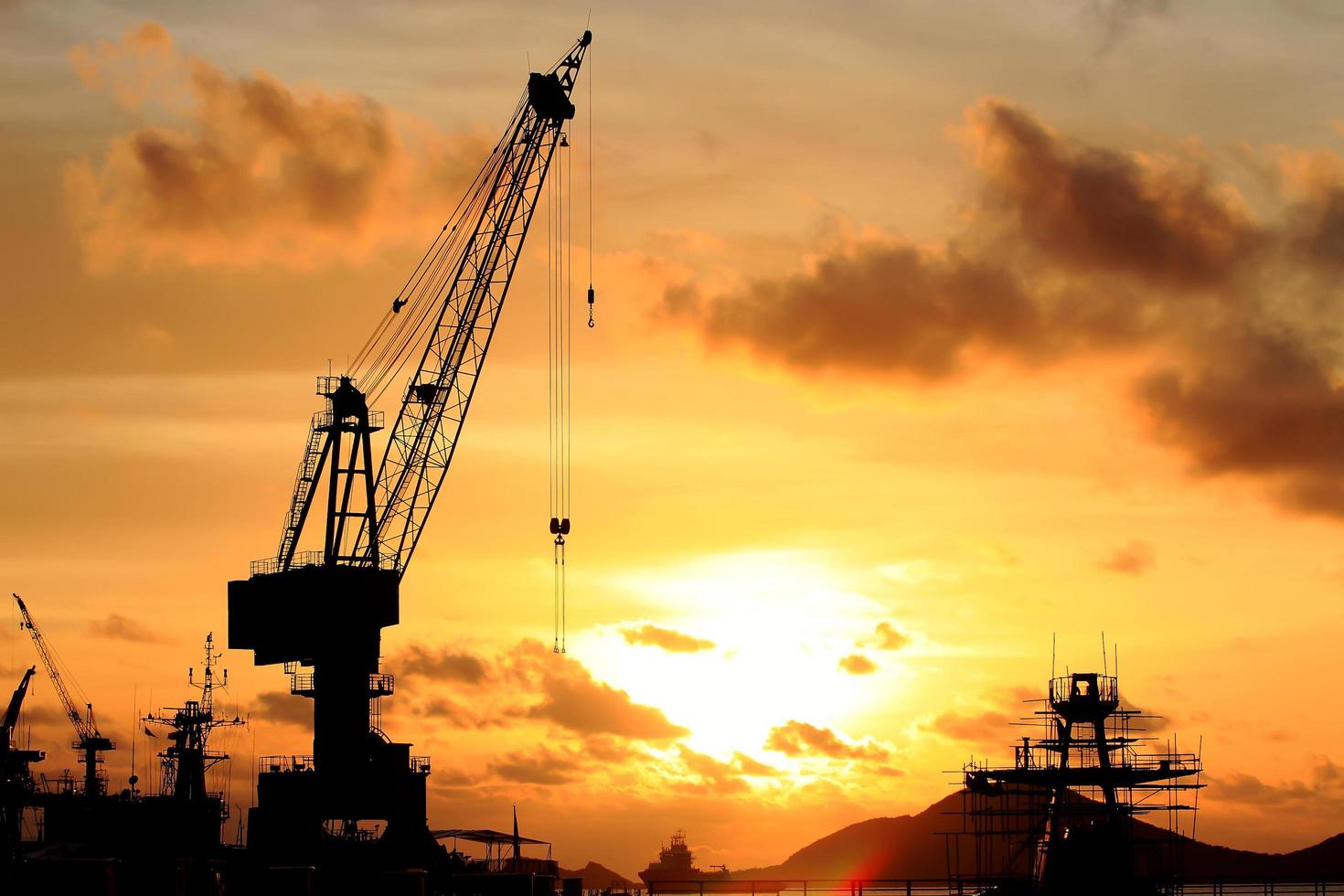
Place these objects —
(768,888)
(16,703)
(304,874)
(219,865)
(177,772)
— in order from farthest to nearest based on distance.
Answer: (16,703) < (177,772) < (768,888) < (219,865) < (304,874)

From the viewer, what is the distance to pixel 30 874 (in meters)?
79.4

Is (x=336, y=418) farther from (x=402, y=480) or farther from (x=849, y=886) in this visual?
(x=849, y=886)

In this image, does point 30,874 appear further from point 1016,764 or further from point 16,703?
point 16,703

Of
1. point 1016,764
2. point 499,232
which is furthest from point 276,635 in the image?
point 1016,764

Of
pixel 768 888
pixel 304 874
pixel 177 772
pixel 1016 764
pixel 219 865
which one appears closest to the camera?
pixel 304 874

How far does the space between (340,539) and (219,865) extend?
91.3 ft

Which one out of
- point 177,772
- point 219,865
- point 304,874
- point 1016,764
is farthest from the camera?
point 177,772

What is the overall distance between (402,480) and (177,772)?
49780mm

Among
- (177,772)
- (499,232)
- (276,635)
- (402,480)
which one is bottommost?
(177,772)

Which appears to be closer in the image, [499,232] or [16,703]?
[499,232]

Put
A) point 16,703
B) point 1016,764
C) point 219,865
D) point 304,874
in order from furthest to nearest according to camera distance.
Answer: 1. point 16,703
2. point 219,865
3. point 1016,764
4. point 304,874

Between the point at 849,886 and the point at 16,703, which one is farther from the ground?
the point at 16,703

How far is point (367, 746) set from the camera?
14038 centimetres

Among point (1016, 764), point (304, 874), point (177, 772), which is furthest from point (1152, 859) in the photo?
point (177, 772)
